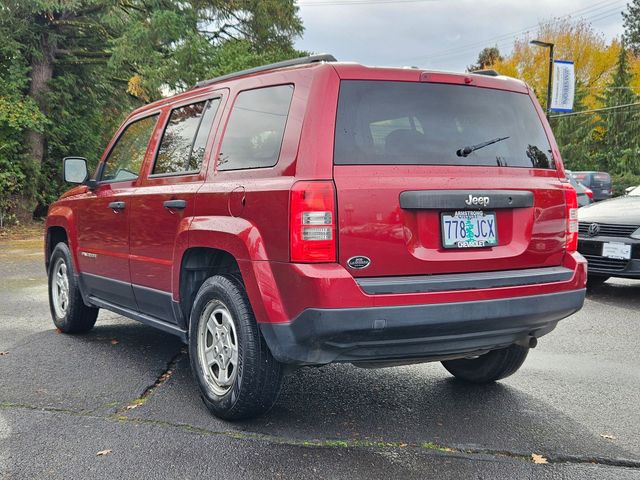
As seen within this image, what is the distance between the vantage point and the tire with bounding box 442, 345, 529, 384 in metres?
4.12

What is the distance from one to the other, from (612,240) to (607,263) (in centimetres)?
27

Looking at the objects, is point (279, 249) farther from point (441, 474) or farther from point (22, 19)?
point (22, 19)

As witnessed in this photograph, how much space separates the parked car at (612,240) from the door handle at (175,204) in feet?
17.5

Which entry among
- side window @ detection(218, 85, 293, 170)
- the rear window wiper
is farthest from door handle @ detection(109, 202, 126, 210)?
the rear window wiper

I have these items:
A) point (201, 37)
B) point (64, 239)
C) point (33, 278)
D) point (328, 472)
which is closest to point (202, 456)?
point (328, 472)

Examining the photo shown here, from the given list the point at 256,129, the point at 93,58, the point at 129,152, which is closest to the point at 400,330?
the point at 256,129

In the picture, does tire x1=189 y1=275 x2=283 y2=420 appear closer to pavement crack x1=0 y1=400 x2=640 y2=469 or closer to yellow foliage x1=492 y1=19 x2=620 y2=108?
pavement crack x1=0 y1=400 x2=640 y2=469

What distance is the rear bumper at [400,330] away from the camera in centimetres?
296

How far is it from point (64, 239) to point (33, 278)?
3.95m

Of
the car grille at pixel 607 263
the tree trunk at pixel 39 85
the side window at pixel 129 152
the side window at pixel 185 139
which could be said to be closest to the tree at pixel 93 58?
the tree trunk at pixel 39 85

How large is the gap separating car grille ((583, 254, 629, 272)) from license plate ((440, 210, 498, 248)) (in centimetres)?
463

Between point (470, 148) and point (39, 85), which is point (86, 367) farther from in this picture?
point (39, 85)

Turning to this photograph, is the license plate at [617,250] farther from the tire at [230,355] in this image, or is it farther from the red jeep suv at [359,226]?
the tire at [230,355]

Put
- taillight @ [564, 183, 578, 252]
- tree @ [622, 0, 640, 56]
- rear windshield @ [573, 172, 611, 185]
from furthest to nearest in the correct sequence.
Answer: tree @ [622, 0, 640, 56]
rear windshield @ [573, 172, 611, 185]
taillight @ [564, 183, 578, 252]
